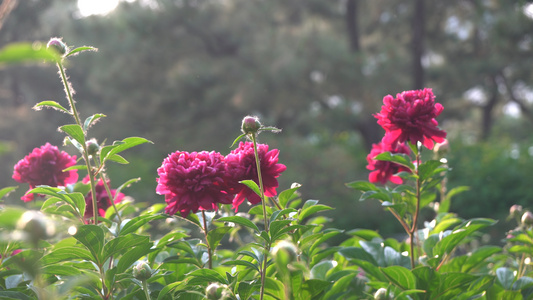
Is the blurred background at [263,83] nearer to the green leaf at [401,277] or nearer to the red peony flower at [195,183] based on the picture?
the green leaf at [401,277]

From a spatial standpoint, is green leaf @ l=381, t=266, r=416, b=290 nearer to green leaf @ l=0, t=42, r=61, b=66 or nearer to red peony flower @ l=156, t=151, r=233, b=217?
red peony flower @ l=156, t=151, r=233, b=217

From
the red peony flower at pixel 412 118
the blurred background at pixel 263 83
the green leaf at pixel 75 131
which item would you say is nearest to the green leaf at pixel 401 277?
the red peony flower at pixel 412 118

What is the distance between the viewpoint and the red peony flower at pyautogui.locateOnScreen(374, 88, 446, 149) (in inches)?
34.9

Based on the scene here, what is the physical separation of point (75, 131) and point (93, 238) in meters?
0.15

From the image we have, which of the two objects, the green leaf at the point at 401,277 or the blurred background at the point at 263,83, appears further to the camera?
the blurred background at the point at 263,83

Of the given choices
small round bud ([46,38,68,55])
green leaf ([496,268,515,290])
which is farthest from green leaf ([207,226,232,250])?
green leaf ([496,268,515,290])

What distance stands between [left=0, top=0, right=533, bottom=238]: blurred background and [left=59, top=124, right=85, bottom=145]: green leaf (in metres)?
4.55

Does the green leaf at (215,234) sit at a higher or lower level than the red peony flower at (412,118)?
lower

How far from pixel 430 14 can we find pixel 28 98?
6.88 metres

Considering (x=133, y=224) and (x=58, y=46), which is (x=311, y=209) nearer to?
(x=133, y=224)

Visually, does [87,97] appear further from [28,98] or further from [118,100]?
[118,100]

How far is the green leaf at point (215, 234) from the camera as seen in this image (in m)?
0.78

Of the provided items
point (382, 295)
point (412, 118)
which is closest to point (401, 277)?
point (382, 295)

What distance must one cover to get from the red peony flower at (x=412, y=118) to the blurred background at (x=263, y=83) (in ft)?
13.5
